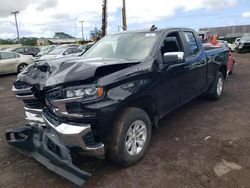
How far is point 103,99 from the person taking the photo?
298 centimetres

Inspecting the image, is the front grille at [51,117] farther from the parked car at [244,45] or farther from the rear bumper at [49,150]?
the parked car at [244,45]

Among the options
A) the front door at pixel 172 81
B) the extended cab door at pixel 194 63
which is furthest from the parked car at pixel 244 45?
the front door at pixel 172 81

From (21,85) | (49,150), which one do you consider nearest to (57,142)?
(49,150)

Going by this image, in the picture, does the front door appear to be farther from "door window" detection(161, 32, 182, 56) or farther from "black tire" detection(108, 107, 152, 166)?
"black tire" detection(108, 107, 152, 166)

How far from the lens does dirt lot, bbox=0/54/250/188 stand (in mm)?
3201

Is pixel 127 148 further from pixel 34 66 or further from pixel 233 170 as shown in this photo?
pixel 34 66

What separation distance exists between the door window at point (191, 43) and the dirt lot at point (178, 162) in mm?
1428

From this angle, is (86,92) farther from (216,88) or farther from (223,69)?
(223,69)

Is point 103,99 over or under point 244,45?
over

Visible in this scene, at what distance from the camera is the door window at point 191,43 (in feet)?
16.7

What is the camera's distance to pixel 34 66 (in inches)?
152

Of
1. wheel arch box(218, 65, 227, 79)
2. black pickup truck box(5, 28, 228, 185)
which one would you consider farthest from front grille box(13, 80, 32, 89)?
wheel arch box(218, 65, 227, 79)

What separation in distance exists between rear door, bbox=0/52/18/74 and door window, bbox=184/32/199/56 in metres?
12.0

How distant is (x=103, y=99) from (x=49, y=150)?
865mm
